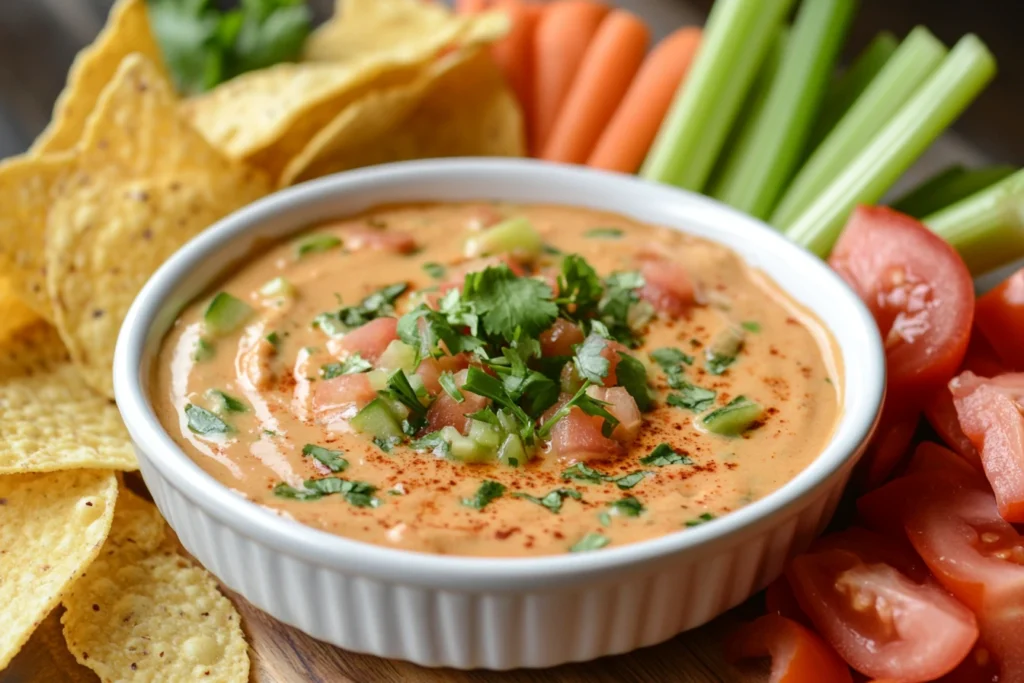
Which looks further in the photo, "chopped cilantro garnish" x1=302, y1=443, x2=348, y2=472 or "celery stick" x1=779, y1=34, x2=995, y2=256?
"celery stick" x1=779, y1=34, x2=995, y2=256

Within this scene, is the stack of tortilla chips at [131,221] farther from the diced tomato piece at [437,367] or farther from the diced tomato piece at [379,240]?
the diced tomato piece at [437,367]

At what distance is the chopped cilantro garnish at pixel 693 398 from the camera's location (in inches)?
126

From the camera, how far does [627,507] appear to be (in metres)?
2.79

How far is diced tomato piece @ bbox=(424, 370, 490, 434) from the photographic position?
3.06m

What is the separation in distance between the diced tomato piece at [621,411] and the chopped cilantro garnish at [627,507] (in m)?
0.26

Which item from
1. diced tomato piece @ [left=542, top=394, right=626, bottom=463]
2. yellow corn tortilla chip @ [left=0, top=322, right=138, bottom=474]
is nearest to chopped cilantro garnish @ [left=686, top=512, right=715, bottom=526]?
diced tomato piece @ [left=542, top=394, right=626, bottom=463]

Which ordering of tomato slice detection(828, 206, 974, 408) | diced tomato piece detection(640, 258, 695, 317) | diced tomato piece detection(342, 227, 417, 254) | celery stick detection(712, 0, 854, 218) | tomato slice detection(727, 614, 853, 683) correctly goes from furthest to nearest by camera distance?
celery stick detection(712, 0, 854, 218) → diced tomato piece detection(342, 227, 417, 254) → diced tomato piece detection(640, 258, 695, 317) → tomato slice detection(828, 206, 974, 408) → tomato slice detection(727, 614, 853, 683)

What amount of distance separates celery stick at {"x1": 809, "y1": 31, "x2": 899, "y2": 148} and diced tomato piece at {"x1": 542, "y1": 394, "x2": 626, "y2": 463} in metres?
2.24

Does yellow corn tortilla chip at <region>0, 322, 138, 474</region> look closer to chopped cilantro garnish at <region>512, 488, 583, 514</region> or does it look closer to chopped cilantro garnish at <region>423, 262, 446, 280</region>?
chopped cilantro garnish at <region>423, 262, 446, 280</region>

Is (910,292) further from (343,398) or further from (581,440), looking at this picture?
(343,398)

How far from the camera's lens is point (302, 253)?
386 cm

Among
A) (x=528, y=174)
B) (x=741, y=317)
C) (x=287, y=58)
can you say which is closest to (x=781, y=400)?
(x=741, y=317)

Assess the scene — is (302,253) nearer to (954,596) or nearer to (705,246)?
(705,246)

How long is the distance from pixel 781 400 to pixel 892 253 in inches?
29.4
